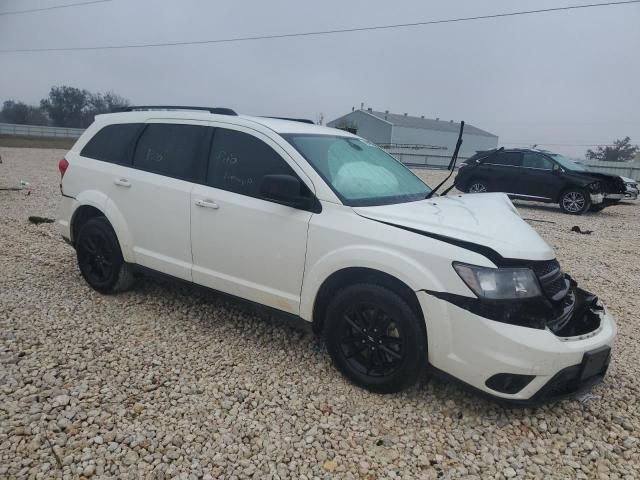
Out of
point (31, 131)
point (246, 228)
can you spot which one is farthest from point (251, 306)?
point (31, 131)

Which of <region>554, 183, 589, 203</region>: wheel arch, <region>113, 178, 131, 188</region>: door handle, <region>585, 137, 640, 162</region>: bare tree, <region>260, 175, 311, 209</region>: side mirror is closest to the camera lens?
<region>260, 175, 311, 209</region>: side mirror

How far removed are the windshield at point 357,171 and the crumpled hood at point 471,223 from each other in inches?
6.7

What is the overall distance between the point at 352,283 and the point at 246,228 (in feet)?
2.94

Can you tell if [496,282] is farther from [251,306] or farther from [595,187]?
[595,187]

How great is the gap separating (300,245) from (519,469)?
70.8 inches

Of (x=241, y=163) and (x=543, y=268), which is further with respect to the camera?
(x=241, y=163)

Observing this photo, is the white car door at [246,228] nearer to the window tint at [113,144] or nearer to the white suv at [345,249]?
the white suv at [345,249]

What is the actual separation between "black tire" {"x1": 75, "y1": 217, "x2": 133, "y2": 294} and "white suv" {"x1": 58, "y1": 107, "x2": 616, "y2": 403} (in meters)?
0.02

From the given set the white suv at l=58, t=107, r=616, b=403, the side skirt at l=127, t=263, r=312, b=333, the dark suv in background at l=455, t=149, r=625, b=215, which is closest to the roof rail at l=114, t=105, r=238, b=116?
the white suv at l=58, t=107, r=616, b=403

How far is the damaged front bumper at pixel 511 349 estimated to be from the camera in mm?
2449

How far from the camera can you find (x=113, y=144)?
4.28 metres

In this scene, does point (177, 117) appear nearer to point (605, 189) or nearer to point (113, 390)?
point (113, 390)

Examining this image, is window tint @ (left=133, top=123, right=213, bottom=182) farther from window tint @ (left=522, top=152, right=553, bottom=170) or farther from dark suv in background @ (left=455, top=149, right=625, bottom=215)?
window tint @ (left=522, top=152, right=553, bottom=170)

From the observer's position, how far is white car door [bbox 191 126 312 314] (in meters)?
3.12
